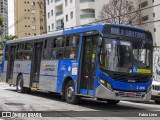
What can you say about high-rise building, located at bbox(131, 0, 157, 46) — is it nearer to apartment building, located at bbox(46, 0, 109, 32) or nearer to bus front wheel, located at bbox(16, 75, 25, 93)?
apartment building, located at bbox(46, 0, 109, 32)

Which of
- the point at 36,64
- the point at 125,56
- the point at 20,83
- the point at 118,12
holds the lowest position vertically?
the point at 20,83

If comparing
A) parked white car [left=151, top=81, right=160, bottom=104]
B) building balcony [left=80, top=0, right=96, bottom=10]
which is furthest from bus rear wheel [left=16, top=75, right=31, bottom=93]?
building balcony [left=80, top=0, right=96, bottom=10]

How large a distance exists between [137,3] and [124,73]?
179 feet

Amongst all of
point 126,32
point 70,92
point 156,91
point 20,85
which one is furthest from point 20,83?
point 126,32

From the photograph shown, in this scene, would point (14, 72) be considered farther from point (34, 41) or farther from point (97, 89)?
point (97, 89)

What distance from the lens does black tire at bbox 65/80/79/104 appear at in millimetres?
16016

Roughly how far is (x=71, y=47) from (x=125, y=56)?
9.63 feet

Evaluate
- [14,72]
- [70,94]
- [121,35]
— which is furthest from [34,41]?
[121,35]

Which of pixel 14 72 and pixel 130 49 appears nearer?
pixel 130 49

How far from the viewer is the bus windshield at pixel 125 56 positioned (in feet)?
46.8

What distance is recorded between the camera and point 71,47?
54.1 ft

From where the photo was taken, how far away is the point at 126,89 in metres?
14.4

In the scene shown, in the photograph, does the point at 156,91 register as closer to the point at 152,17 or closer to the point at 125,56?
the point at 125,56

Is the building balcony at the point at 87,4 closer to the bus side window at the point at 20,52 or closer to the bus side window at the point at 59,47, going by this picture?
the bus side window at the point at 20,52
